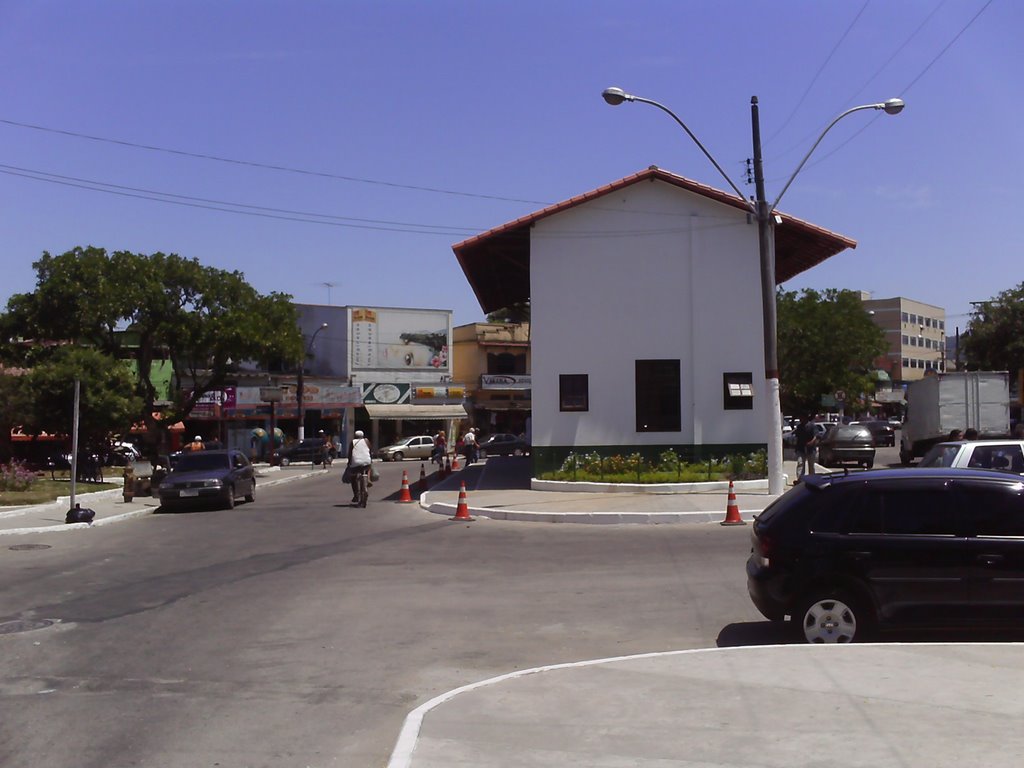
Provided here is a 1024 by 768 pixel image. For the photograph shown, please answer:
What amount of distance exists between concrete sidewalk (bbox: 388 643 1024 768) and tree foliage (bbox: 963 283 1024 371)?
5007cm

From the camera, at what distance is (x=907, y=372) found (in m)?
110

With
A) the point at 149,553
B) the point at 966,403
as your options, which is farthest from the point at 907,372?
the point at 149,553

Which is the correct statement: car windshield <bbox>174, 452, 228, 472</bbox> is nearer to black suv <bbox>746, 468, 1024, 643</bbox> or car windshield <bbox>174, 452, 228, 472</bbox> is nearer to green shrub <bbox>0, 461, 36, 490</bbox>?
green shrub <bbox>0, 461, 36, 490</bbox>

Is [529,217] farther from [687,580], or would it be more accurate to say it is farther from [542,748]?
[542,748]

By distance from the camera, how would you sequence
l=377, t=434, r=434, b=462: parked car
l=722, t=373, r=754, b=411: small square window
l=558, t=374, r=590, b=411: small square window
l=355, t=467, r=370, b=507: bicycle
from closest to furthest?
l=355, t=467, r=370, b=507: bicycle
l=722, t=373, r=754, b=411: small square window
l=558, t=374, r=590, b=411: small square window
l=377, t=434, r=434, b=462: parked car

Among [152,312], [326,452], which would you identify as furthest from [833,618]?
[326,452]

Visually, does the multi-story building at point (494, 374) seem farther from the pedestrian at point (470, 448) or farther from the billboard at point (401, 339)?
the pedestrian at point (470, 448)

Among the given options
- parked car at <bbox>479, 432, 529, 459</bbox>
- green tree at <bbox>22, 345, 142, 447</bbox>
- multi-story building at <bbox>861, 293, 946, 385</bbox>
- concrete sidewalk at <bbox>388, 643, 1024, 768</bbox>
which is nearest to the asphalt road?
concrete sidewalk at <bbox>388, 643, 1024, 768</bbox>

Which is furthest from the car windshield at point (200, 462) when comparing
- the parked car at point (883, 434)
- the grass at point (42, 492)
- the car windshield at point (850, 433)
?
the parked car at point (883, 434)

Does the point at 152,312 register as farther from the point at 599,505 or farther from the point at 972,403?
the point at 972,403

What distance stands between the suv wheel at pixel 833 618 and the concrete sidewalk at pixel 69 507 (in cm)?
1581

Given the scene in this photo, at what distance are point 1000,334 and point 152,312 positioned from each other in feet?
137

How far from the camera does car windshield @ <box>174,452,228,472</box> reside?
2592 cm

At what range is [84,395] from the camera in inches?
1216
